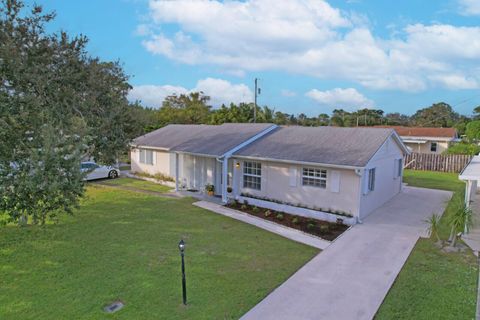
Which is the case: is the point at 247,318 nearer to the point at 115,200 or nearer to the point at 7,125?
the point at 7,125

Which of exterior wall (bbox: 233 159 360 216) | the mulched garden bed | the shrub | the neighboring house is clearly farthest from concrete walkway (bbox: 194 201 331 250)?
the neighboring house

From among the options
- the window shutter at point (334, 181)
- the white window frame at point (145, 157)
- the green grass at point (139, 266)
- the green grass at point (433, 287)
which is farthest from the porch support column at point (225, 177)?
the white window frame at point (145, 157)

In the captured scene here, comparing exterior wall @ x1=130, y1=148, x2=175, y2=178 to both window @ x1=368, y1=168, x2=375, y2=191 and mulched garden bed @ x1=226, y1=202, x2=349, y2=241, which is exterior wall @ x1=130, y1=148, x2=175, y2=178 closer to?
mulched garden bed @ x1=226, y1=202, x2=349, y2=241

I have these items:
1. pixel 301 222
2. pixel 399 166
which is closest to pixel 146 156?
pixel 301 222

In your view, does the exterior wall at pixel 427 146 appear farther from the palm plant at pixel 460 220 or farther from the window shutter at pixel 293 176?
the palm plant at pixel 460 220

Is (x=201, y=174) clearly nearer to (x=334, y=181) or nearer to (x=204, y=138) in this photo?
(x=204, y=138)

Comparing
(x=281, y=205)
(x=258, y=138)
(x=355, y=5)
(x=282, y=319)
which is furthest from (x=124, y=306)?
(x=355, y=5)

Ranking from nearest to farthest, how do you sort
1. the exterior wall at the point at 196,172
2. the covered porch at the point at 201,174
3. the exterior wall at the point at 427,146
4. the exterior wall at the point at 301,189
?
1. the exterior wall at the point at 301,189
2. the covered porch at the point at 201,174
3. the exterior wall at the point at 196,172
4. the exterior wall at the point at 427,146
